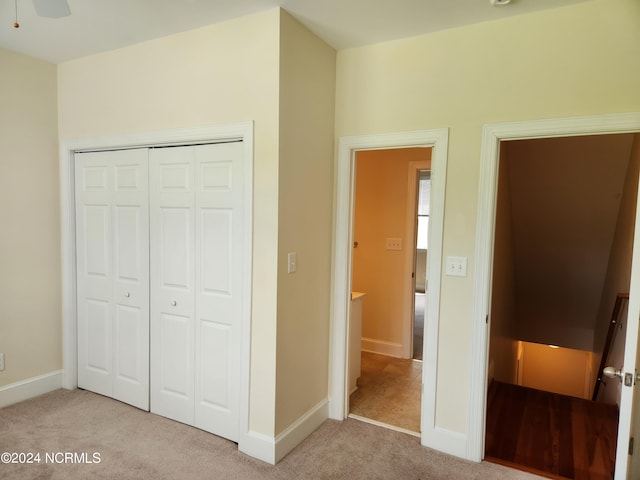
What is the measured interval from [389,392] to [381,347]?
102 centimetres

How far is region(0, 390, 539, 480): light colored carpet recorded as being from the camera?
91.2 inches

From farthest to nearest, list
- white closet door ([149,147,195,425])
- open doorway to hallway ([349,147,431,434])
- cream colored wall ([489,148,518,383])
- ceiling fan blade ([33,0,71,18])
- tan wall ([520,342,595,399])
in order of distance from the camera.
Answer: tan wall ([520,342,595,399]) < open doorway to hallway ([349,147,431,434]) < cream colored wall ([489,148,518,383]) < white closet door ([149,147,195,425]) < ceiling fan blade ([33,0,71,18])

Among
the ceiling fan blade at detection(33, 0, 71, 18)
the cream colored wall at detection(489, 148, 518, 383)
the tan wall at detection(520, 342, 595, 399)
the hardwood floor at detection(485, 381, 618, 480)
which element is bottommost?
the tan wall at detection(520, 342, 595, 399)

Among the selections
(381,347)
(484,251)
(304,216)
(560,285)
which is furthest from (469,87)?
(560,285)

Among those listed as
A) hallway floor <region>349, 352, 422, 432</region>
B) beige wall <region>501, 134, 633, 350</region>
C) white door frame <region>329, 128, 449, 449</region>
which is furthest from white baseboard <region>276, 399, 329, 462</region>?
beige wall <region>501, 134, 633, 350</region>

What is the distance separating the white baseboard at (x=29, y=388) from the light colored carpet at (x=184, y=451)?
8cm

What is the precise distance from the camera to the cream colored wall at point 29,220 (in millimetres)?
2990

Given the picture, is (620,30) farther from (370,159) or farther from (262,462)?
(262,462)

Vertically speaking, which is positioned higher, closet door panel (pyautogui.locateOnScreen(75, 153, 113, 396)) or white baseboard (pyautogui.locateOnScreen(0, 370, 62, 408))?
closet door panel (pyautogui.locateOnScreen(75, 153, 113, 396))

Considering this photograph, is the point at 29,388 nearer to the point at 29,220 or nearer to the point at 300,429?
the point at 29,220

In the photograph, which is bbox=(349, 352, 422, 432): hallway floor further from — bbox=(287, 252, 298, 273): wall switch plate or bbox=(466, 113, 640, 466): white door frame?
bbox=(287, 252, 298, 273): wall switch plate

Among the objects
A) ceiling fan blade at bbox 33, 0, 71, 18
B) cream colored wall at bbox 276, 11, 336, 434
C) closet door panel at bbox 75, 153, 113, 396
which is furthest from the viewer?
closet door panel at bbox 75, 153, 113, 396

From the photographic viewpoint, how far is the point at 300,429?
2.65 m
